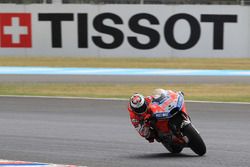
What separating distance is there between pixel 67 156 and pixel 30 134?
2035mm

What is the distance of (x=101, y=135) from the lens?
8.55 metres

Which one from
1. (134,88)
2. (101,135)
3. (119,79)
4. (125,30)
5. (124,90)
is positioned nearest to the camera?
(101,135)

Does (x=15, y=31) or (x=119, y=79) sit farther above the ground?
(x=15, y=31)

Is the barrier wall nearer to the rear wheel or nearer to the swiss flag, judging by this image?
the swiss flag

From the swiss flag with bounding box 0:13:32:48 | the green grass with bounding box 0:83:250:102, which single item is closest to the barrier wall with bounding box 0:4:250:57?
the swiss flag with bounding box 0:13:32:48

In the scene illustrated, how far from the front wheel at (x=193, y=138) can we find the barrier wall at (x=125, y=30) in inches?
766

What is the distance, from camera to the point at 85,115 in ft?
36.2

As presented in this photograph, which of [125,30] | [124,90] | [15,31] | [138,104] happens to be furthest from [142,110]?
[15,31]

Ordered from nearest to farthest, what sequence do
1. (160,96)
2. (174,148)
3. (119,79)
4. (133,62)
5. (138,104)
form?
(138,104) < (160,96) < (174,148) < (119,79) < (133,62)

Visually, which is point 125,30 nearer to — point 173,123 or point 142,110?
point 173,123

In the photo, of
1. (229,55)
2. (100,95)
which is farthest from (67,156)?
(229,55)

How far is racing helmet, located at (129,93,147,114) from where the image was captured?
20.1ft

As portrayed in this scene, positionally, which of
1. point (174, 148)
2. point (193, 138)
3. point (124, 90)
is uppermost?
point (193, 138)

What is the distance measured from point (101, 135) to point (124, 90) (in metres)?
7.34
